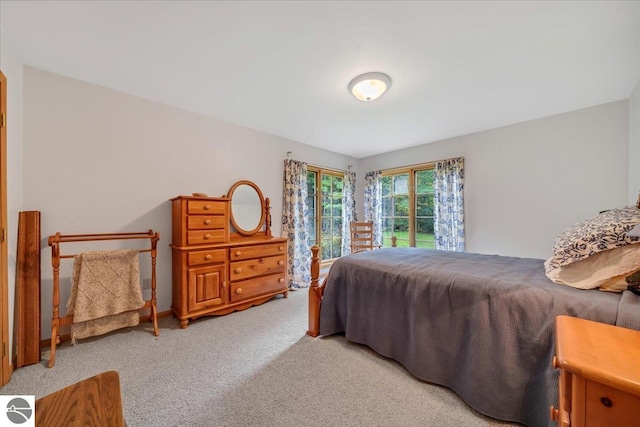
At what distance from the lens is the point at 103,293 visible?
2170 millimetres

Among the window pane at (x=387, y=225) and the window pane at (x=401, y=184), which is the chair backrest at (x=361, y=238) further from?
the window pane at (x=401, y=184)

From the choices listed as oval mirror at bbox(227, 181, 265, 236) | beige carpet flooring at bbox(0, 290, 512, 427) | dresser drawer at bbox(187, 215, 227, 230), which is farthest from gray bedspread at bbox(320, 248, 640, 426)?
oval mirror at bbox(227, 181, 265, 236)

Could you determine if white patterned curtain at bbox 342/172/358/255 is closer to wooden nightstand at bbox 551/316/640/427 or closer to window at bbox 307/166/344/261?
window at bbox 307/166/344/261

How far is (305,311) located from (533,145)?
361 cm

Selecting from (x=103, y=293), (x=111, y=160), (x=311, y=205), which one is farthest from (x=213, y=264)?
(x=311, y=205)

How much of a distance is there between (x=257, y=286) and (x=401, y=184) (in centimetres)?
314

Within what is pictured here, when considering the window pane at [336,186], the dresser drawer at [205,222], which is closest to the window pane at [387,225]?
the window pane at [336,186]

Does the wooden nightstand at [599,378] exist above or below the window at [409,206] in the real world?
below

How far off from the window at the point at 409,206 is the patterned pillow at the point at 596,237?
2.67 metres

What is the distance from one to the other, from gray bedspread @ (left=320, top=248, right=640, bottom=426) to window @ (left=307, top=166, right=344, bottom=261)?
225 centimetres

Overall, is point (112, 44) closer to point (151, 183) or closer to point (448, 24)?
point (151, 183)

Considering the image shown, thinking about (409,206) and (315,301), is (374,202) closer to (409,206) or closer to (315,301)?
(409,206)

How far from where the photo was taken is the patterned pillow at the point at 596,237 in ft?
4.13

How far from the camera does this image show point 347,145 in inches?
170
